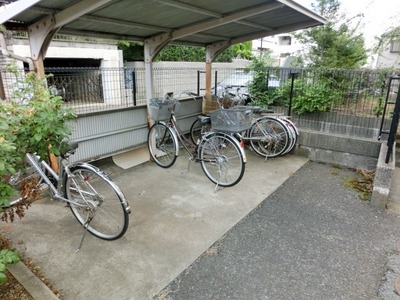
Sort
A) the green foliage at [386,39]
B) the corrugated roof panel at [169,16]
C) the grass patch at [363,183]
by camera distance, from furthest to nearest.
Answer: the green foliage at [386,39] → the grass patch at [363,183] → the corrugated roof panel at [169,16]

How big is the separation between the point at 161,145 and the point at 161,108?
0.67 m

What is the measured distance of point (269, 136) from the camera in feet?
16.2

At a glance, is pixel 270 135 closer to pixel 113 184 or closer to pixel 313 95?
pixel 313 95

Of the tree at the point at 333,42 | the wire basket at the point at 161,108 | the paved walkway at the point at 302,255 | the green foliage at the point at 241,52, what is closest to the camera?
the paved walkway at the point at 302,255

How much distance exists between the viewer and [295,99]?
544cm

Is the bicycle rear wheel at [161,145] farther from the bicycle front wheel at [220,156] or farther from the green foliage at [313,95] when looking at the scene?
the green foliage at [313,95]

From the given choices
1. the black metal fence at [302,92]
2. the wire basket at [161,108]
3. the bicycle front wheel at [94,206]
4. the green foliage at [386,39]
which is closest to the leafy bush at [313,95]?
the black metal fence at [302,92]

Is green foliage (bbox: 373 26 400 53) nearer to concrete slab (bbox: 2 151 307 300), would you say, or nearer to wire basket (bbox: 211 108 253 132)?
concrete slab (bbox: 2 151 307 300)

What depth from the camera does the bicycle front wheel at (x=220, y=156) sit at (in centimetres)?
381

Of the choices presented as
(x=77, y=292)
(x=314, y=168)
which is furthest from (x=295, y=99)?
(x=77, y=292)

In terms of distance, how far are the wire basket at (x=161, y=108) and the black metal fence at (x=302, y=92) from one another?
51 cm

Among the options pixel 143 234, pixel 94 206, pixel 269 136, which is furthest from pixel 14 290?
pixel 269 136

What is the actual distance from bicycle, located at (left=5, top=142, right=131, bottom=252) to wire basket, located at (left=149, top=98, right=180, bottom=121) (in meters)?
1.83

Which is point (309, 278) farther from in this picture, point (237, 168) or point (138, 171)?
point (138, 171)
